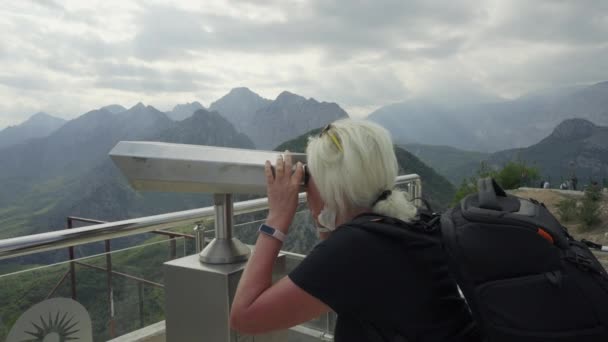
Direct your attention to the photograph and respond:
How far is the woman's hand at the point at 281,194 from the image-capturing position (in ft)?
3.77

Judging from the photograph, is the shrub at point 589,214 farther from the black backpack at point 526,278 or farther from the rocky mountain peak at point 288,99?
the rocky mountain peak at point 288,99

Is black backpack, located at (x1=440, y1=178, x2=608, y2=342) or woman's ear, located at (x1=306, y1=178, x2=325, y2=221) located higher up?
woman's ear, located at (x1=306, y1=178, x2=325, y2=221)

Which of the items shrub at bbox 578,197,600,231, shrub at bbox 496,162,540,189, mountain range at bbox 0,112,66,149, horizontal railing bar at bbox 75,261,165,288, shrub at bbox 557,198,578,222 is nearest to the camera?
horizontal railing bar at bbox 75,261,165,288

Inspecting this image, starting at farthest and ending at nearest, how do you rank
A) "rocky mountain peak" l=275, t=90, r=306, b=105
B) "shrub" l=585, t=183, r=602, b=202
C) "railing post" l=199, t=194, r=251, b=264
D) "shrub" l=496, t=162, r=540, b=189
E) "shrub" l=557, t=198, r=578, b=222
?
"rocky mountain peak" l=275, t=90, r=306, b=105 < "shrub" l=496, t=162, r=540, b=189 < "shrub" l=585, t=183, r=602, b=202 < "shrub" l=557, t=198, r=578, b=222 < "railing post" l=199, t=194, r=251, b=264

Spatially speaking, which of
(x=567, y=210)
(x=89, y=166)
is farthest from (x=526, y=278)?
(x=89, y=166)

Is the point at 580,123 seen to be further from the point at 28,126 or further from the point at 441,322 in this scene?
the point at 28,126

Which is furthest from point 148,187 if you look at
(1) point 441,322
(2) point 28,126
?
(2) point 28,126

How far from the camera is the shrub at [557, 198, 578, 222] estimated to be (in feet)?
46.7

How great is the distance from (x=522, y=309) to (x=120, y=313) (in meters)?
1.34

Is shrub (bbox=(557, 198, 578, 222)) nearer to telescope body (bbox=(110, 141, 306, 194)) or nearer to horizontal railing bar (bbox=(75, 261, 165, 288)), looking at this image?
horizontal railing bar (bbox=(75, 261, 165, 288))

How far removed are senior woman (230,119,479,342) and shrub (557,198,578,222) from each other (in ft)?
50.7

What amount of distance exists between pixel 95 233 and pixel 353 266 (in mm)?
986

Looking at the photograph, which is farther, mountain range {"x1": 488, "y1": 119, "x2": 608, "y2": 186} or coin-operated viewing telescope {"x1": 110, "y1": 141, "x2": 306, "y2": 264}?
mountain range {"x1": 488, "y1": 119, "x2": 608, "y2": 186}

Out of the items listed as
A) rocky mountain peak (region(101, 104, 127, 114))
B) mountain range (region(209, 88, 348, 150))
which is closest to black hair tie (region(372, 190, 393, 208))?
mountain range (region(209, 88, 348, 150))
